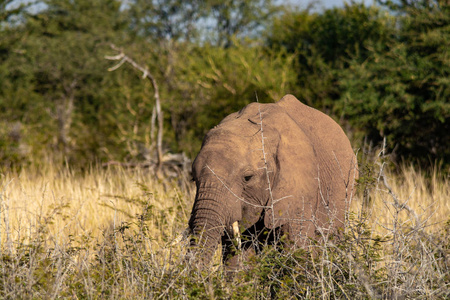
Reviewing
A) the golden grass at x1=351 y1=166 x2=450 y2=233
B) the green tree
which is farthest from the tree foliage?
the golden grass at x1=351 y1=166 x2=450 y2=233

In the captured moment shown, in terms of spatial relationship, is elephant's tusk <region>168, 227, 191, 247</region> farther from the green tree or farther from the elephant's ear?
the green tree

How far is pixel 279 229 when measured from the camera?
4332mm

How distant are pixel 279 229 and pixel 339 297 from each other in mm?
909

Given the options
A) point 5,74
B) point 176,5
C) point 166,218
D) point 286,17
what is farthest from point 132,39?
point 166,218

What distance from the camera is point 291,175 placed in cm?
433

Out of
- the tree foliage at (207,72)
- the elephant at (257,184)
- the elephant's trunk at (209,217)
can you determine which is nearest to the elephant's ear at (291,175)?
the elephant at (257,184)

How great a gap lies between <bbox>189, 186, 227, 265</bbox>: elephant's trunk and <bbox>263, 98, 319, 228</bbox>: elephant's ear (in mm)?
373

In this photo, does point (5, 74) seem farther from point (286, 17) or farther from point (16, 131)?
point (286, 17)

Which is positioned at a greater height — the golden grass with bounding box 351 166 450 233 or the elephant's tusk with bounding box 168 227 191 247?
the elephant's tusk with bounding box 168 227 191 247

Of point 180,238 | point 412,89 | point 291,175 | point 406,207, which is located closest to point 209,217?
point 180,238

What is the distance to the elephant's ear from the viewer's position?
4262 mm

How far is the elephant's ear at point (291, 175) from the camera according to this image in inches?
168

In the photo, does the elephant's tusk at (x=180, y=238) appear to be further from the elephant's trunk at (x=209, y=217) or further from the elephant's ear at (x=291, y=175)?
the elephant's ear at (x=291, y=175)

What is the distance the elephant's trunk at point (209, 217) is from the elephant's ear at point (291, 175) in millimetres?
373
